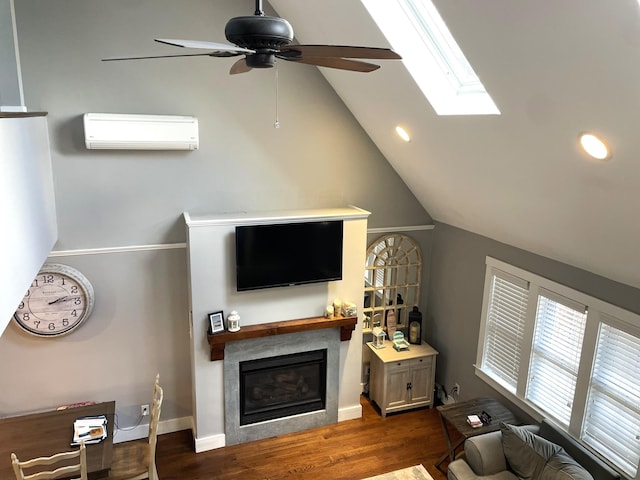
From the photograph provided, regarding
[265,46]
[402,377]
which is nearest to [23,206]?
[265,46]

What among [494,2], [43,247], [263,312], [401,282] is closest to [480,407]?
[401,282]

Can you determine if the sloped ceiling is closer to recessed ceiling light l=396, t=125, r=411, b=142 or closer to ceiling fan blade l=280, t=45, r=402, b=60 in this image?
recessed ceiling light l=396, t=125, r=411, b=142

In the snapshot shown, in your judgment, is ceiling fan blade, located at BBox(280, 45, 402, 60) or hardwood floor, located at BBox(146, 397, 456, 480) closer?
ceiling fan blade, located at BBox(280, 45, 402, 60)

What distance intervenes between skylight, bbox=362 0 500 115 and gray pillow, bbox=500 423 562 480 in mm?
2465

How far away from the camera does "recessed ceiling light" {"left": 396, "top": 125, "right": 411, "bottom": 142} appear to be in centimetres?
407

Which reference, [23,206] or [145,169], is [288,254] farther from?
[23,206]

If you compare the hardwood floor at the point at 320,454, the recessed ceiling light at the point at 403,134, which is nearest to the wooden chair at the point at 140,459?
the hardwood floor at the point at 320,454

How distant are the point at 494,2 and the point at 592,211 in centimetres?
152

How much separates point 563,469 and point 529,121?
94.9 inches

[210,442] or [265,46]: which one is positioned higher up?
[265,46]

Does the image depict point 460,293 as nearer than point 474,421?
No

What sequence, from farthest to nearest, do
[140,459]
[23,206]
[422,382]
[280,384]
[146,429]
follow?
[422,382] → [280,384] → [146,429] → [140,459] → [23,206]

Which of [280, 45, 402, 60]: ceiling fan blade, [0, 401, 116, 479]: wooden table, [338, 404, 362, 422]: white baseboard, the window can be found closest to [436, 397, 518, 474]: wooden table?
the window

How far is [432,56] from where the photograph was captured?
3.21 metres
